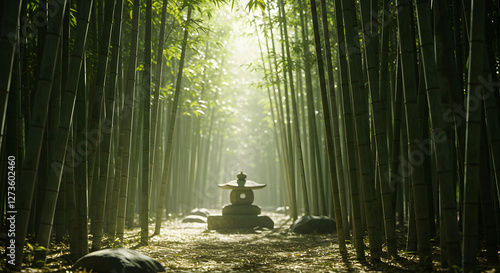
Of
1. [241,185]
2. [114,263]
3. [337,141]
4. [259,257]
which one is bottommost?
[259,257]

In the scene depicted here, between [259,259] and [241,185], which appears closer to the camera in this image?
[259,259]

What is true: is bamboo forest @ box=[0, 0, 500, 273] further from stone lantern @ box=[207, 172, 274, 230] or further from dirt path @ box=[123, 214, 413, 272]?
stone lantern @ box=[207, 172, 274, 230]

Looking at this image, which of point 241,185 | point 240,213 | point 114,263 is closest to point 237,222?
point 240,213

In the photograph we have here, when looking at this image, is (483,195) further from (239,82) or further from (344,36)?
(239,82)

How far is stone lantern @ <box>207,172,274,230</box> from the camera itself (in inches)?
283

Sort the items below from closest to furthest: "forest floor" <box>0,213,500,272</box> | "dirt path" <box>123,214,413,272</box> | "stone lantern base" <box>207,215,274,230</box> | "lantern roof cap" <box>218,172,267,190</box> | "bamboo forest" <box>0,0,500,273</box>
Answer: "bamboo forest" <box>0,0,500,273</box>
"forest floor" <box>0,213,500,272</box>
"dirt path" <box>123,214,413,272</box>
"stone lantern base" <box>207,215,274,230</box>
"lantern roof cap" <box>218,172,267,190</box>

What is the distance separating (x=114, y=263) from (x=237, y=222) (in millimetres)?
4989

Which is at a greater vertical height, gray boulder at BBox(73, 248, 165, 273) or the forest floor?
gray boulder at BBox(73, 248, 165, 273)

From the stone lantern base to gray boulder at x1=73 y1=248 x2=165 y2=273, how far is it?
4.74 metres

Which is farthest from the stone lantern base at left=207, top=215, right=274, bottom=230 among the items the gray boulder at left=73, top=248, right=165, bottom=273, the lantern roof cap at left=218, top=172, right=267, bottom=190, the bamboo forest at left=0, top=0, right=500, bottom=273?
the gray boulder at left=73, top=248, right=165, bottom=273

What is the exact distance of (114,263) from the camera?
2312mm

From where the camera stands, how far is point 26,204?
6.86 feet

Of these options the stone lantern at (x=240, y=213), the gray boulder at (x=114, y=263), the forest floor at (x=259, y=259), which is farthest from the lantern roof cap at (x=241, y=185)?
the gray boulder at (x=114, y=263)

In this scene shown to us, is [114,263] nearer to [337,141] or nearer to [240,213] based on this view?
[337,141]
